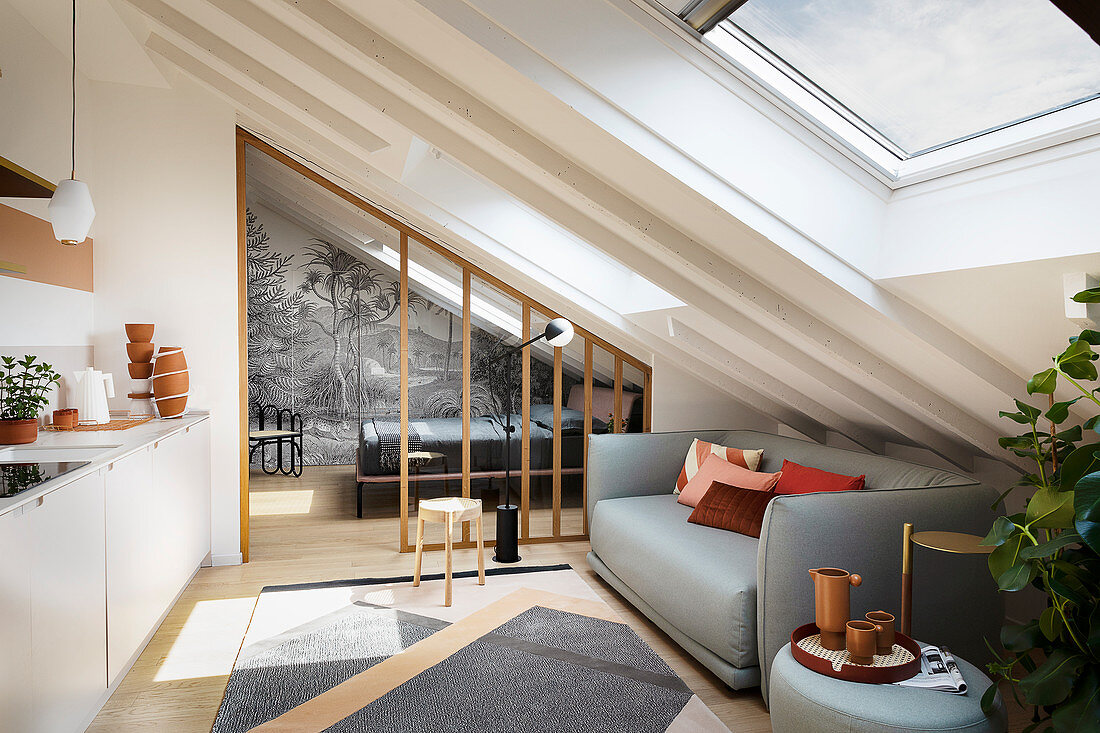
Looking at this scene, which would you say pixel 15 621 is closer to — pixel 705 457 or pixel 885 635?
pixel 885 635

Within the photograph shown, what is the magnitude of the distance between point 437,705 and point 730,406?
9.42 feet

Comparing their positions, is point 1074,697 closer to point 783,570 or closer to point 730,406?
point 783,570

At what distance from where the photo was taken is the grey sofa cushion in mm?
2465

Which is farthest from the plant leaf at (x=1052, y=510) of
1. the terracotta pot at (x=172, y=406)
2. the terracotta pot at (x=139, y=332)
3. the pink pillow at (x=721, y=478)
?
the terracotta pot at (x=139, y=332)

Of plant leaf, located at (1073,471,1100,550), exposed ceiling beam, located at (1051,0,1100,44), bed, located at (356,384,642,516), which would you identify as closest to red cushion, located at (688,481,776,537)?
bed, located at (356,384,642,516)

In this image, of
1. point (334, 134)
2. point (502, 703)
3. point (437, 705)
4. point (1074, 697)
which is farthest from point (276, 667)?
point (1074, 697)

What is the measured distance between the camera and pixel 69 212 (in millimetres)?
2512

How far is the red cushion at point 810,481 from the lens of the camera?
9.50ft

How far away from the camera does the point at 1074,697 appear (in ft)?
4.72

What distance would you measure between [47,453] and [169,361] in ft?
4.01

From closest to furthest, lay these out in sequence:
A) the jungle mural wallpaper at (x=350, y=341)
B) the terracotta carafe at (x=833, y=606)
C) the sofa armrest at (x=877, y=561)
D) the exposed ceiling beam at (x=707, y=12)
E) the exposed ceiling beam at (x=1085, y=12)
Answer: the exposed ceiling beam at (x=1085, y=12) → the exposed ceiling beam at (x=707, y=12) → the terracotta carafe at (x=833, y=606) → the sofa armrest at (x=877, y=561) → the jungle mural wallpaper at (x=350, y=341)

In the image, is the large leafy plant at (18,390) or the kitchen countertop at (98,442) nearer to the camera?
the kitchen countertop at (98,442)

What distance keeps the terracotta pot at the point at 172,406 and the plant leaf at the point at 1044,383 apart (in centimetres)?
360

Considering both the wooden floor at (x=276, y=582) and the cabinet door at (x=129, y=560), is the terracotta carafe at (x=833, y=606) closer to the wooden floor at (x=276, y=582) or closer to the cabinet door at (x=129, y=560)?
the wooden floor at (x=276, y=582)
